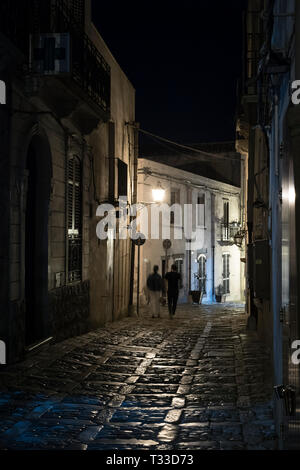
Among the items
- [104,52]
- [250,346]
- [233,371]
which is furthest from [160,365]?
[104,52]

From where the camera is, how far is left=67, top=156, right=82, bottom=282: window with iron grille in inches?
482

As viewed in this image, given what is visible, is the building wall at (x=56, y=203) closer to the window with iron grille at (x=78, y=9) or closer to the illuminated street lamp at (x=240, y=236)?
the window with iron grille at (x=78, y=9)

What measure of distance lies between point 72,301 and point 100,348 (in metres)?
1.90

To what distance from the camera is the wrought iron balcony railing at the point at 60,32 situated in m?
8.63

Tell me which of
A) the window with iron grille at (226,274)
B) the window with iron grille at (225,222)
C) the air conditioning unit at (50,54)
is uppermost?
the air conditioning unit at (50,54)

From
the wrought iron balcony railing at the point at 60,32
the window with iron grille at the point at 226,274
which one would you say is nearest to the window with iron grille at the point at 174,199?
the window with iron grille at the point at 226,274

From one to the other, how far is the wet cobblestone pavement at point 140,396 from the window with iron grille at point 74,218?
1.76 m

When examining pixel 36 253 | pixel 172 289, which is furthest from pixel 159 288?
pixel 36 253

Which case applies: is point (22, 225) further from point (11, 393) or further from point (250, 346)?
point (250, 346)

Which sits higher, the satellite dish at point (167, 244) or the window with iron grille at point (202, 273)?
the satellite dish at point (167, 244)

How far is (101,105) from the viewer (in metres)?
13.3

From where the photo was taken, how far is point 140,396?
7.32m

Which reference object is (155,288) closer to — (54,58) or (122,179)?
(122,179)

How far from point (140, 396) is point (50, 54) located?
5953mm
